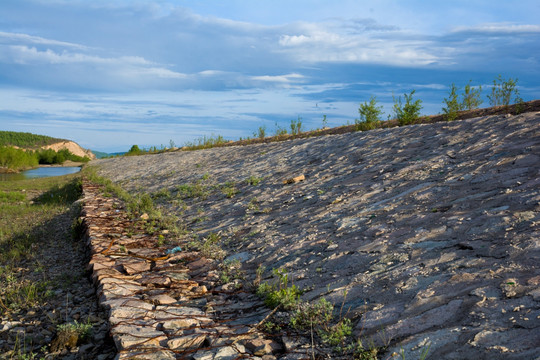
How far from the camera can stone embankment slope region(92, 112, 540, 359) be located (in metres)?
3.19

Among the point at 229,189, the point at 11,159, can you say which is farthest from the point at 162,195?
the point at 11,159

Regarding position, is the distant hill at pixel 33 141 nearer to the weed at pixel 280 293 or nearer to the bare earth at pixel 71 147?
the bare earth at pixel 71 147

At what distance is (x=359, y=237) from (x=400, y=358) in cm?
235

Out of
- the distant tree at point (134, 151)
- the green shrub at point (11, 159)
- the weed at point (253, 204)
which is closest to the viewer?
the weed at point (253, 204)

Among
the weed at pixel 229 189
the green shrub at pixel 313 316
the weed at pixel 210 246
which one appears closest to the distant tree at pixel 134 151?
the weed at pixel 229 189

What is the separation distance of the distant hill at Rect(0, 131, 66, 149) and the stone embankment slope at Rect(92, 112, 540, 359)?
4968 inches

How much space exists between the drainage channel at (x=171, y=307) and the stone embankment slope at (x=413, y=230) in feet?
0.80

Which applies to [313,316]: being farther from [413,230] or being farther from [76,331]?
[76,331]

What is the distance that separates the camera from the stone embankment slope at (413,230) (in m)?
3.19

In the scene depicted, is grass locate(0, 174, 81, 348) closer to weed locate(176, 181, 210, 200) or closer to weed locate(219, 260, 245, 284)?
weed locate(219, 260, 245, 284)

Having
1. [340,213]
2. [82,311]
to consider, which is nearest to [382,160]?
[340,213]

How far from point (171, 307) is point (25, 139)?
140065mm

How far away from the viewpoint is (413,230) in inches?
196

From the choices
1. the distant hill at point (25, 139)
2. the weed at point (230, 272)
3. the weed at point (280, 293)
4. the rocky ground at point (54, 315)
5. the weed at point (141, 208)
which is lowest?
the rocky ground at point (54, 315)
